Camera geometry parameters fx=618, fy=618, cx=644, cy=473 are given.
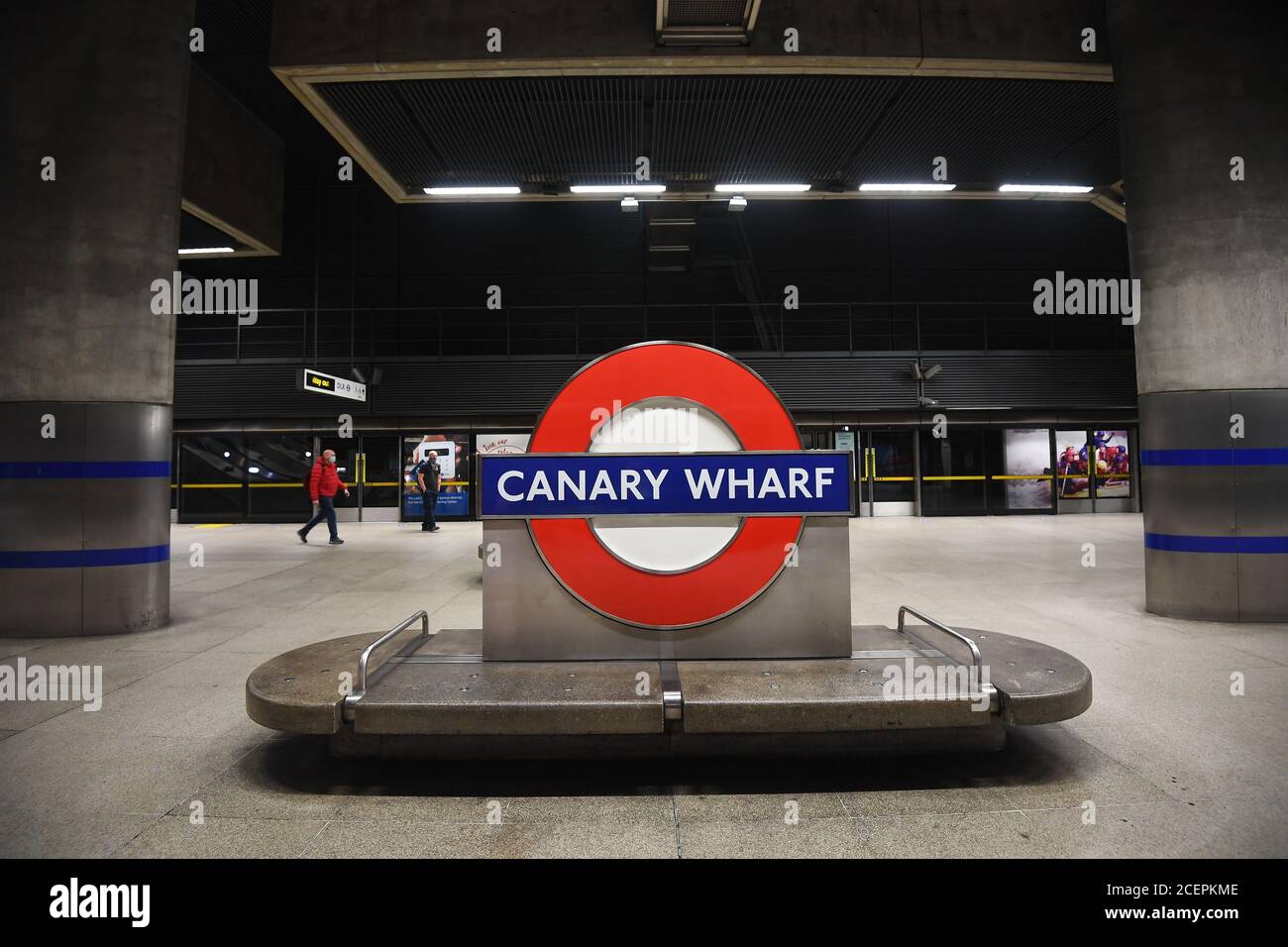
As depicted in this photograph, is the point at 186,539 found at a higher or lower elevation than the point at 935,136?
lower

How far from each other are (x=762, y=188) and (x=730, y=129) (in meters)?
1.44

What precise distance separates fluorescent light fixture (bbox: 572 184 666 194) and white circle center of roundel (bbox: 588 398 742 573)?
6399 millimetres

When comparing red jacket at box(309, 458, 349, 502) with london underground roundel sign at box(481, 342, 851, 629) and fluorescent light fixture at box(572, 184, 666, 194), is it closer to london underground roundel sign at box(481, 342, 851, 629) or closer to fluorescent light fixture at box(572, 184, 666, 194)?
fluorescent light fixture at box(572, 184, 666, 194)

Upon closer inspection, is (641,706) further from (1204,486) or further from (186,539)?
(186,539)

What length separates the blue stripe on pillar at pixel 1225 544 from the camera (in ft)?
16.7

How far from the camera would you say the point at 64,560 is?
16.5ft

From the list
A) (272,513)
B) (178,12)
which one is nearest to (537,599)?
(178,12)

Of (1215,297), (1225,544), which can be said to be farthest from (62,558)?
(1215,297)

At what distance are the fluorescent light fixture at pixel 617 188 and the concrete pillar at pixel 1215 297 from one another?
16.6 feet

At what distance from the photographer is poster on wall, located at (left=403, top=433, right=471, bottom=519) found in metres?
15.3

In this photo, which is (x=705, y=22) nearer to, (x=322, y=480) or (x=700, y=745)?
(x=700, y=745)

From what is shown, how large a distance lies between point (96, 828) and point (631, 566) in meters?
2.17

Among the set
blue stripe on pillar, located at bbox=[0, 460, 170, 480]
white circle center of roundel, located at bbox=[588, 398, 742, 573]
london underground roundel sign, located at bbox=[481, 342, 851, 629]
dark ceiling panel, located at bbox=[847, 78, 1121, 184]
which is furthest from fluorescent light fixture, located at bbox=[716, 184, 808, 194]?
blue stripe on pillar, located at bbox=[0, 460, 170, 480]

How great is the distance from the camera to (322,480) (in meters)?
11.6
